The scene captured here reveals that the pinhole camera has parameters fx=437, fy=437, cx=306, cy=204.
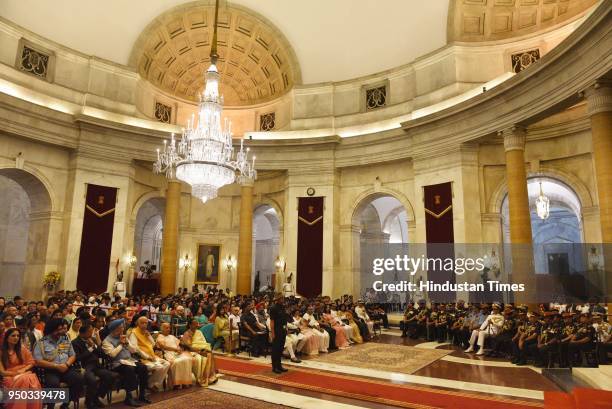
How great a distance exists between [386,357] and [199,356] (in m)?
4.67

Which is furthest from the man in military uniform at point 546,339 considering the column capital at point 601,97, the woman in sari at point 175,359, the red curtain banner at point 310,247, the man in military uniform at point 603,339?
the red curtain banner at point 310,247

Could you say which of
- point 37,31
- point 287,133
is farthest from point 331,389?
point 37,31

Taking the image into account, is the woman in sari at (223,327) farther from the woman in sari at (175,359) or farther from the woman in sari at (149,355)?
the woman in sari at (149,355)

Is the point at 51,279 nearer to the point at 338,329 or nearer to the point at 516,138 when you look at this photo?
the point at 338,329

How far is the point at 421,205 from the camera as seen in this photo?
54.0 feet

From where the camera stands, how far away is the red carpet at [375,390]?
6.43 metres

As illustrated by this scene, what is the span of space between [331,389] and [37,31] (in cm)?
1714

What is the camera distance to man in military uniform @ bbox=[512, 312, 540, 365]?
9516 mm

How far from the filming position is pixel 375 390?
7.20 m

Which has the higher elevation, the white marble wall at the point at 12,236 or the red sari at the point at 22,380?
the white marble wall at the point at 12,236

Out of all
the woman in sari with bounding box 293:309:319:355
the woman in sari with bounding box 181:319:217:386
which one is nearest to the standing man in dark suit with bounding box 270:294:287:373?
the woman in sari with bounding box 181:319:217:386

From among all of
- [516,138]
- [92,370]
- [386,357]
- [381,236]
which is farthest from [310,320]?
[381,236]

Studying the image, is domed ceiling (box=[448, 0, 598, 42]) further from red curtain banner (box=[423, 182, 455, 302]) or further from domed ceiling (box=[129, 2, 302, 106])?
domed ceiling (box=[129, 2, 302, 106])

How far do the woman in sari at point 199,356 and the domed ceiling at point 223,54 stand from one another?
13.7 metres
